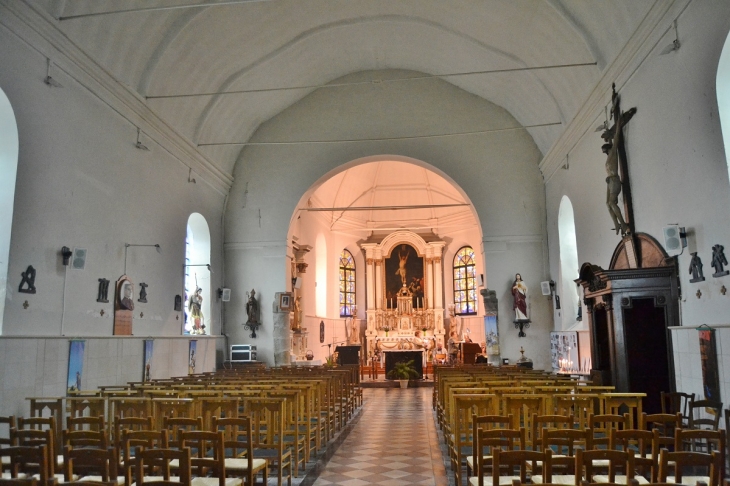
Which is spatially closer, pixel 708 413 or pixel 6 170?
pixel 708 413

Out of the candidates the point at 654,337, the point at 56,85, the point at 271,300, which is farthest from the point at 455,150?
the point at 56,85

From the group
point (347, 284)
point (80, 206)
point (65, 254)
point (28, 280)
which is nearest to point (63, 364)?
point (28, 280)

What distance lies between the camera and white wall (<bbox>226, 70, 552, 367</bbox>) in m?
17.0

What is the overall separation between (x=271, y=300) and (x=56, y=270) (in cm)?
812

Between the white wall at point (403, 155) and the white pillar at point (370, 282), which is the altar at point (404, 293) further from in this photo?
the white wall at point (403, 155)

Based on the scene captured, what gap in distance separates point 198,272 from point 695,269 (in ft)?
39.6

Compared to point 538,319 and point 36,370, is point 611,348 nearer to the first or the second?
point 538,319

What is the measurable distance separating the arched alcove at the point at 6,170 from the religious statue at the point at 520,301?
1197 centimetres

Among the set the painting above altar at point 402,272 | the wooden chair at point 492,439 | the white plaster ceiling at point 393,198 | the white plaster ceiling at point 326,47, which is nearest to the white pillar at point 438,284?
the painting above altar at point 402,272

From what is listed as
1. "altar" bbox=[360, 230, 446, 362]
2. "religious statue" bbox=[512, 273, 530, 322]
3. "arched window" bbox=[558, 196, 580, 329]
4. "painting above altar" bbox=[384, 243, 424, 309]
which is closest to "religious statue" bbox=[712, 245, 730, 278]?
"arched window" bbox=[558, 196, 580, 329]

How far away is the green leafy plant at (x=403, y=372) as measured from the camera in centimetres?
1867

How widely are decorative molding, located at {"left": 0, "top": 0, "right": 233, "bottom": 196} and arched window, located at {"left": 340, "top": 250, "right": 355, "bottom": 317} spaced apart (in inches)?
453

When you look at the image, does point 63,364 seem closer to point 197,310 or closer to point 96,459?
point 96,459

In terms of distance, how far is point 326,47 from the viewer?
51.2 ft
